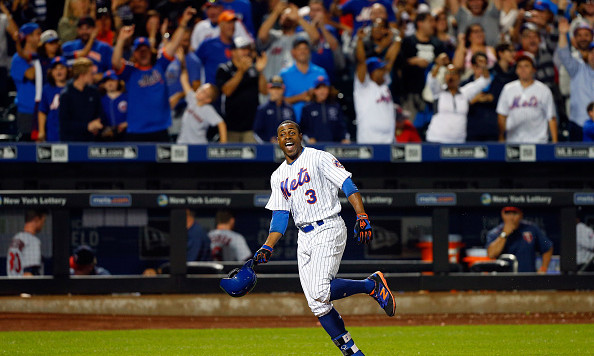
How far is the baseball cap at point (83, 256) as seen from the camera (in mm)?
8922

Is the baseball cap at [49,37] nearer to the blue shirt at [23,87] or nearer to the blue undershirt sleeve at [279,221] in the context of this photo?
the blue shirt at [23,87]

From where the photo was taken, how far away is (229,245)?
8969mm

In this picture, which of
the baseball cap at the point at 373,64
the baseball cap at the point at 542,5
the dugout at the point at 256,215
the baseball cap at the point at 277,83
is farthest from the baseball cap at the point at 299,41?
the baseball cap at the point at 542,5

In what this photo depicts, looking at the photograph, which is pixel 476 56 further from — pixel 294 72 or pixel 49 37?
Result: pixel 49 37

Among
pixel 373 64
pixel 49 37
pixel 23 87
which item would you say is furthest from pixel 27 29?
pixel 373 64

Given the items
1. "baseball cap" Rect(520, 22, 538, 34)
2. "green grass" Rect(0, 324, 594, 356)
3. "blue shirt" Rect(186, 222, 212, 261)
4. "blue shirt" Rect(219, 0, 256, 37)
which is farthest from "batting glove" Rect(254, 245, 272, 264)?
"baseball cap" Rect(520, 22, 538, 34)

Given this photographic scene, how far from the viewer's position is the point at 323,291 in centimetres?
523

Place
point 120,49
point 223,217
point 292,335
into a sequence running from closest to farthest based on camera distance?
point 292,335 → point 223,217 → point 120,49

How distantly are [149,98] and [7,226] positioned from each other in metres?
2.06

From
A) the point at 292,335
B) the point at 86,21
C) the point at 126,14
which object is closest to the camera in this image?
the point at 292,335

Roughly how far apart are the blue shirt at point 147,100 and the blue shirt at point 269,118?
1.04m

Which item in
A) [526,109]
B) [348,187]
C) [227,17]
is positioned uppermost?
[227,17]

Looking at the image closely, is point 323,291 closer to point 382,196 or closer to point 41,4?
point 382,196

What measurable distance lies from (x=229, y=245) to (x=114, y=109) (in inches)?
82.6
